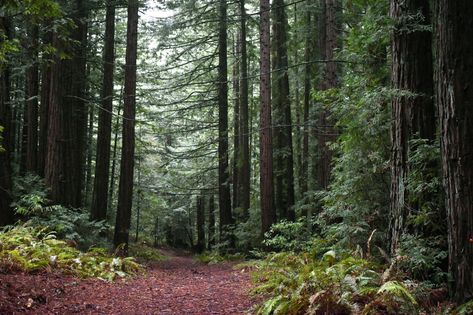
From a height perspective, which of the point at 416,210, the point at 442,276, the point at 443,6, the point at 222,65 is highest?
the point at 222,65

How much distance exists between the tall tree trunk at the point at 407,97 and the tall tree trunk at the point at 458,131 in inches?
44.8

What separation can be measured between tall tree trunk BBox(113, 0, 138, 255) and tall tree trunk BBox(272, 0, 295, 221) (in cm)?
658

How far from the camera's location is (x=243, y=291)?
7.59 metres


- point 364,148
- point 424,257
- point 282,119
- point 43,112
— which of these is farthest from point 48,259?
point 282,119

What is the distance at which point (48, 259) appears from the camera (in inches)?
309

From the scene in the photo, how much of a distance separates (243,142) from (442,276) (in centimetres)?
1348

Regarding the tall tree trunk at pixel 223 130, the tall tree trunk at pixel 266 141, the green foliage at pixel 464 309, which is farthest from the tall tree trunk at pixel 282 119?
the green foliage at pixel 464 309

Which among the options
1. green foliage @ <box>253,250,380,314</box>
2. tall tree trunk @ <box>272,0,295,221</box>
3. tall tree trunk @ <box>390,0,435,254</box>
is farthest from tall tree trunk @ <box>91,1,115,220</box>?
tall tree trunk @ <box>390,0,435,254</box>

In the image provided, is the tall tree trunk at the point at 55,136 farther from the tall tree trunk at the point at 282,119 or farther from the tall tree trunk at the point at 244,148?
the tall tree trunk at the point at 282,119

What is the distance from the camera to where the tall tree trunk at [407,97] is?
5887 mm

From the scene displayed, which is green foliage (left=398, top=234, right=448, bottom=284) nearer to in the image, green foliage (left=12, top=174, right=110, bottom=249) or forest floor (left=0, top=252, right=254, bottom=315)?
forest floor (left=0, top=252, right=254, bottom=315)

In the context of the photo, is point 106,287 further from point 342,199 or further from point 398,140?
point 398,140

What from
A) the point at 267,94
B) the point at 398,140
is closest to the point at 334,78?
the point at 267,94

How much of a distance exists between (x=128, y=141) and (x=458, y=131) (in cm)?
1051
